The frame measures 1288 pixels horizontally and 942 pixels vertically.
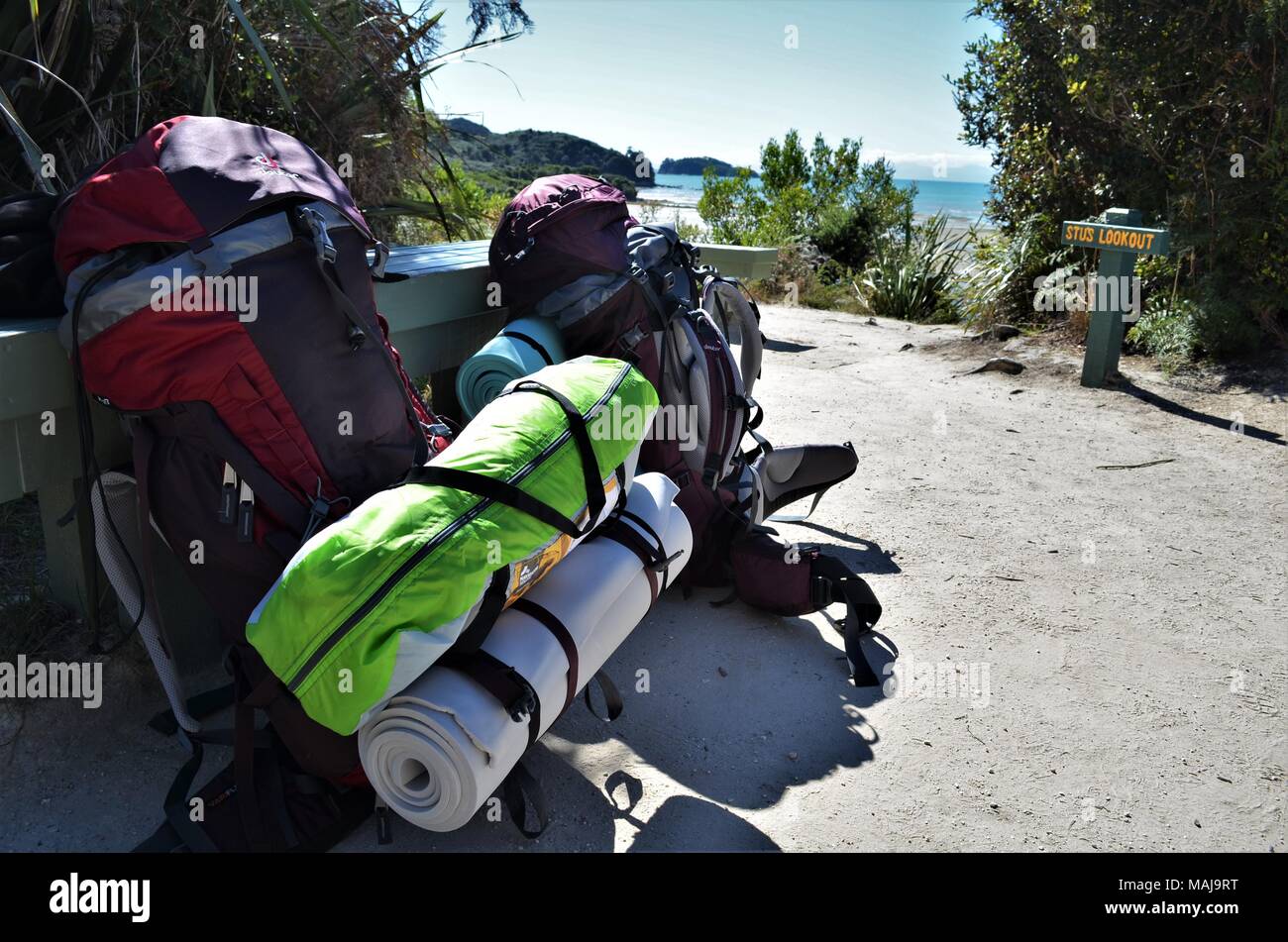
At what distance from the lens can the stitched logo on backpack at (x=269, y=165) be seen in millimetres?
2314

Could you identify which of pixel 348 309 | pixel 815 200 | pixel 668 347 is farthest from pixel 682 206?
pixel 348 309

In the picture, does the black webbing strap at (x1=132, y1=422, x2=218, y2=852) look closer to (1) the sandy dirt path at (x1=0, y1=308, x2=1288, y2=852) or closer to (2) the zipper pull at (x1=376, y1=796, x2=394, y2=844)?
(1) the sandy dirt path at (x1=0, y1=308, x2=1288, y2=852)

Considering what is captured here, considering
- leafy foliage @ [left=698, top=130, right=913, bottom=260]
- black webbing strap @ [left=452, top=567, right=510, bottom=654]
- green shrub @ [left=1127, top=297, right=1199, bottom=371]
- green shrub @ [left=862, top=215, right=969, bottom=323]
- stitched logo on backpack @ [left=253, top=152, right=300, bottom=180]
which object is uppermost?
leafy foliage @ [left=698, top=130, right=913, bottom=260]

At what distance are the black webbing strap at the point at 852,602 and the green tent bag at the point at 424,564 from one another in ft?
4.14

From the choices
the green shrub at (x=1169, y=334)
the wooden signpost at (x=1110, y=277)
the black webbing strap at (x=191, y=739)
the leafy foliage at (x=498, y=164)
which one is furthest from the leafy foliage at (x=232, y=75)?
the green shrub at (x=1169, y=334)

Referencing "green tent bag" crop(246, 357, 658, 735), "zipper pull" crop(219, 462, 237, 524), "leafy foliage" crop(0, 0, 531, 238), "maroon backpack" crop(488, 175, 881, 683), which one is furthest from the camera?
"maroon backpack" crop(488, 175, 881, 683)

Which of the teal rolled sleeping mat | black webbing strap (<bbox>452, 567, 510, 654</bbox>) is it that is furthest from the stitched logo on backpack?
black webbing strap (<bbox>452, 567, 510, 654</bbox>)

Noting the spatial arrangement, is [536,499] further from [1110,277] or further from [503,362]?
[1110,277]

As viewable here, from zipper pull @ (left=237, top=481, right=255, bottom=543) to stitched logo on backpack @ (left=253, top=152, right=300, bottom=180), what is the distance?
2.51ft

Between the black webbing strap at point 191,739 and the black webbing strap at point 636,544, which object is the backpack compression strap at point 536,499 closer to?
the black webbing strap at point 636,544

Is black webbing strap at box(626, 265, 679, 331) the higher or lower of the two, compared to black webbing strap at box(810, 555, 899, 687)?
higher

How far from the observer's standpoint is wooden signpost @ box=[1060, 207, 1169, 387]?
20.8 ft
